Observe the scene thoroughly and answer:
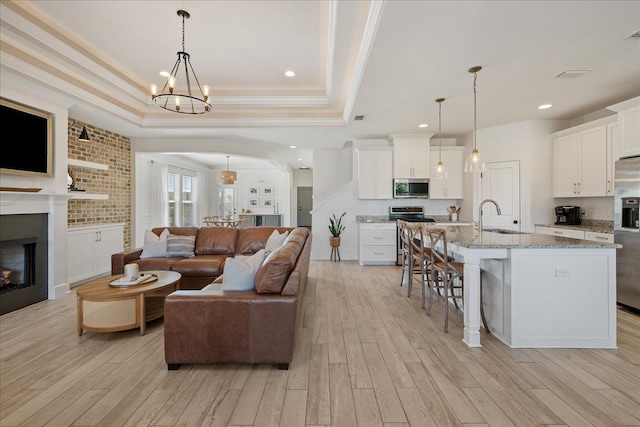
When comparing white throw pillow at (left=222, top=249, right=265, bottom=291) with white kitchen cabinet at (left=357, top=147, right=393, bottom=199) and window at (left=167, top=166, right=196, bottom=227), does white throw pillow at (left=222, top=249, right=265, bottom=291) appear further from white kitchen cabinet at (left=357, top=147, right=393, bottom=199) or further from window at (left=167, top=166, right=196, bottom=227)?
window at (left=167, top=166, right=196, bottom=227)

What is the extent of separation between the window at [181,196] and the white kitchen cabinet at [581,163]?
27.9 ft

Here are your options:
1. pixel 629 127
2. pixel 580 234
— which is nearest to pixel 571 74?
pixel 629 127

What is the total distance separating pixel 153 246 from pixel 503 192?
5834 millimetres

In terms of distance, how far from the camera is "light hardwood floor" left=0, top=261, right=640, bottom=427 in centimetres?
172

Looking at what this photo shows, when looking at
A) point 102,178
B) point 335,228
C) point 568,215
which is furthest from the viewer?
point 335,228

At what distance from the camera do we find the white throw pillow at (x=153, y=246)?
13.7 ft

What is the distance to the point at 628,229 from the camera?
3.37 m

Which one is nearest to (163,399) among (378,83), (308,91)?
(378,83)

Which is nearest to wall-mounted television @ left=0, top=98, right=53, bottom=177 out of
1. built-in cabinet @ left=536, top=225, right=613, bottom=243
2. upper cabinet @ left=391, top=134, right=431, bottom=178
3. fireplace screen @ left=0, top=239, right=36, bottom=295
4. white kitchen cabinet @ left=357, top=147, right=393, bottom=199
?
fireplace screen @ left=0, top=239, right=36, bottom=295

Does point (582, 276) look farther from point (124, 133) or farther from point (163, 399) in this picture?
point (124, 133)

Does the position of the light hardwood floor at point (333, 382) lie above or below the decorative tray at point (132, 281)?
Result: below

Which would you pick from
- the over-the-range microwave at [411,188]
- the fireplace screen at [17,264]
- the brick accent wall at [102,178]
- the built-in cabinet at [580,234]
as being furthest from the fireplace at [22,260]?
the built-in cabinet at [580,234]

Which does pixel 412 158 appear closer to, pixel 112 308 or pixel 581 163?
pixel 581 163

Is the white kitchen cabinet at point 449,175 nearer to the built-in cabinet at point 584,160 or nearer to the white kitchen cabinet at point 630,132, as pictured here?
the built-in cabinet at point 584,160
